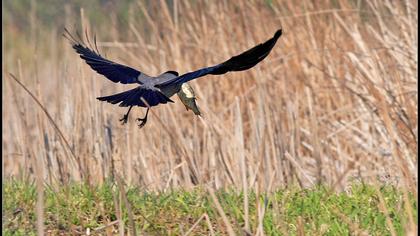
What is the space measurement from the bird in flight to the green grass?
1.22 feet

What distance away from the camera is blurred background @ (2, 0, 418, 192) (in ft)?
18.4

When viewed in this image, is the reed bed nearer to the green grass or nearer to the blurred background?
the blurred background

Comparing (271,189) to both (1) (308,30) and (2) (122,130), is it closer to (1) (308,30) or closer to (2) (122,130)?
(2) (122,130)

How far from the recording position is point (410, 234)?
3.06 meters

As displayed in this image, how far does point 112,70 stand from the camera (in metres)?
4.45

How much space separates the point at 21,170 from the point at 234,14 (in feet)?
7.71

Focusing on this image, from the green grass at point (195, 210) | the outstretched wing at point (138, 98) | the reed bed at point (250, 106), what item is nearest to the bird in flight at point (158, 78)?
the outstretched wing at point (138, 98)

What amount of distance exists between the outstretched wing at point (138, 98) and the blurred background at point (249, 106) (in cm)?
103

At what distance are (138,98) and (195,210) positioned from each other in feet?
1.86

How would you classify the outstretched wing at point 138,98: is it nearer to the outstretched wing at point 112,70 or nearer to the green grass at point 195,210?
the outstretched wing at point 112,70

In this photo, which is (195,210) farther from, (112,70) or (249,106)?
(249,106)

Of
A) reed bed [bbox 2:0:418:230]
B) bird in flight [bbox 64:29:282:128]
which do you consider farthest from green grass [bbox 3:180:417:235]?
reed bed [bbox 2:0:418:230]

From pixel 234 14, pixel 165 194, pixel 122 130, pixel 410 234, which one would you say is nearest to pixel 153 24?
pixel 234 14

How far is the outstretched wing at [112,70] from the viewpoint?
14.3ft
